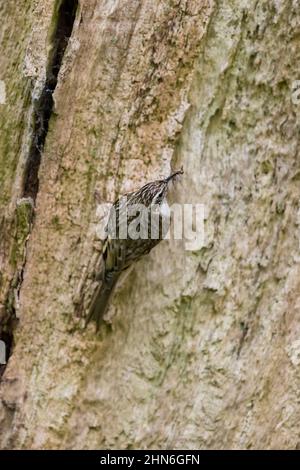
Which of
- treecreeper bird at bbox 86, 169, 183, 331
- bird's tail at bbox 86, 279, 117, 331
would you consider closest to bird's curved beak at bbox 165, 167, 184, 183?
treecreeper bird at bbox 86, 169, 183, 331

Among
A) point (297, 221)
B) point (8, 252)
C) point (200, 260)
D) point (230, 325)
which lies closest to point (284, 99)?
point (297, 221)

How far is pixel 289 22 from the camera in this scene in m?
2.18

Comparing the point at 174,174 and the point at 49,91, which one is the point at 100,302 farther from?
the point at 49,91

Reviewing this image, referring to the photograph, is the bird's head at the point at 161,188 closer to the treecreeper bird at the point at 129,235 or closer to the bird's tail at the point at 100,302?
the treecreeper bird at the point at 129,235

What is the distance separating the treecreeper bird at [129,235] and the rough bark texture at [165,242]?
1.8 inches

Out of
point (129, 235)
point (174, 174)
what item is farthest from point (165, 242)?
point (174, 174)

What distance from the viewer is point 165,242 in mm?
2322

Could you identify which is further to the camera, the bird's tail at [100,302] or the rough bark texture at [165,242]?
the bird's tail at [100,302]

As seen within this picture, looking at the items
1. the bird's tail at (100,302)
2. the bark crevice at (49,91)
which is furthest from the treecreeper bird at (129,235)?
the bark crevice at (49,91)

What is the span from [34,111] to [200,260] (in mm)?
698

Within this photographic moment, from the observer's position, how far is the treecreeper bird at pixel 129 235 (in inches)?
88.3

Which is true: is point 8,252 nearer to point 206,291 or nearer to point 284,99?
point 206,291

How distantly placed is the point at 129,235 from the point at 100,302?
0.78 feet

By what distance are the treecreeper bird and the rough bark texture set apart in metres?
0.04
